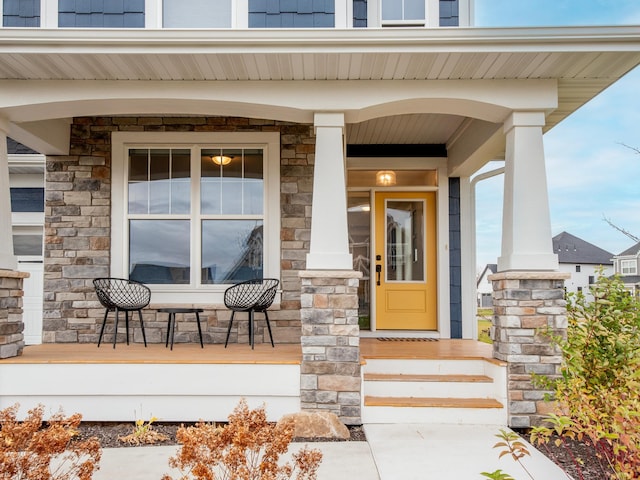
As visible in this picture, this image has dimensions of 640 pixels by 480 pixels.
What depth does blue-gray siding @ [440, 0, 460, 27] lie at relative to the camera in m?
5.74

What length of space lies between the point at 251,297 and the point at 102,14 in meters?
3.43

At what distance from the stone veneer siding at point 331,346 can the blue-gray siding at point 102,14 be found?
11.5 feet

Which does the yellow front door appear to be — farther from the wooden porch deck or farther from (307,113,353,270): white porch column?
(307,113,353,270): white porch column

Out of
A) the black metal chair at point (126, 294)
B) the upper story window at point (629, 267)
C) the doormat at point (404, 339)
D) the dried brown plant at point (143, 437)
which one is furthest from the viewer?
the upper story window at point (629, 267)

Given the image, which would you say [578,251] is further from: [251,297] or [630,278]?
[251,297]

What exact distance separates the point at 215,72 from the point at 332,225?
160cm

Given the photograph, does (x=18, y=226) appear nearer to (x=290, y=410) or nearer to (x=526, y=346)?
(x=290, y=410)

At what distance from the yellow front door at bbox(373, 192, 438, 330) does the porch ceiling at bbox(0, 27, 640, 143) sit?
2.62m

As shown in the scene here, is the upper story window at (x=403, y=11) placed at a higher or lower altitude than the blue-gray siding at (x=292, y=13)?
higher

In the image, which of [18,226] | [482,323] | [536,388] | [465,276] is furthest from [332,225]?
[18,226]

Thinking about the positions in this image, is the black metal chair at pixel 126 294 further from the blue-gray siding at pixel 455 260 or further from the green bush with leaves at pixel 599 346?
the green bush with leaves at pixel 599 346

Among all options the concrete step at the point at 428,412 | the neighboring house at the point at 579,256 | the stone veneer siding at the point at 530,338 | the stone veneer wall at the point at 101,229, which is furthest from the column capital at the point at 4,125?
the neighboring house at the point at 579,256

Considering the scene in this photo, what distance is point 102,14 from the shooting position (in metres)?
5.42

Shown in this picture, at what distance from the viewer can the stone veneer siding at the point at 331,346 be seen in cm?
409
